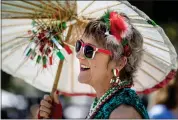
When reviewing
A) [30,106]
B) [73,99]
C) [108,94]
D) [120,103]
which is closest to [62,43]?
[108,94]

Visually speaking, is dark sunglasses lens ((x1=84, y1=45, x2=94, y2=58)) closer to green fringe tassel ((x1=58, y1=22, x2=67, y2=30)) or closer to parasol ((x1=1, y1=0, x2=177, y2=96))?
parasol ((x1=1, y1=0, x2=177, y2=96))

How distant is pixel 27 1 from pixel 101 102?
3.39ft

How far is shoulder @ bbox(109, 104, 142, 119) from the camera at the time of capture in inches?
98.4

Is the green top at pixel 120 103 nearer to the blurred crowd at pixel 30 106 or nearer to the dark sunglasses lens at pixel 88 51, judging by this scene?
the dark sunglasses lens at pixel 88 51

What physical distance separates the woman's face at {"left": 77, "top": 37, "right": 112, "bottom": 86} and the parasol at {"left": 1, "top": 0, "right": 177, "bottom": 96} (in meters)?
0.29

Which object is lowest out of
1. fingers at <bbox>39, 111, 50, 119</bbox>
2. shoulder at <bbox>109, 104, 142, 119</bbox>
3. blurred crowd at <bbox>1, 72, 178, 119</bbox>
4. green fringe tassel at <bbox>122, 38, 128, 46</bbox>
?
blurred crowd at <bbox>1, 72, 178, 119</bbox>

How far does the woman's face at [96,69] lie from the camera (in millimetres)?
2803

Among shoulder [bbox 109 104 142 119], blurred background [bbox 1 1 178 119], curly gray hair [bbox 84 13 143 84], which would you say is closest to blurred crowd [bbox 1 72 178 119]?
blurred background [bbox 1 1 178 119]

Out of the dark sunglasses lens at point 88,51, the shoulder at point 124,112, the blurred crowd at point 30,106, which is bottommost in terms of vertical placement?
the blurred crowd at point 30,106

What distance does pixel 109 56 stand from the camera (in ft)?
9.16

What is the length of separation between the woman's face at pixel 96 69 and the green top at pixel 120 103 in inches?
5.3

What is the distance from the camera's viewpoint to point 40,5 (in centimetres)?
350

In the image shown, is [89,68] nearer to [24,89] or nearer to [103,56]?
[103,56]

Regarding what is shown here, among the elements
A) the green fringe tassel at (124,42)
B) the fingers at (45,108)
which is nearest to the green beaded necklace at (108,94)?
the green fringe tassel at (124,42)
